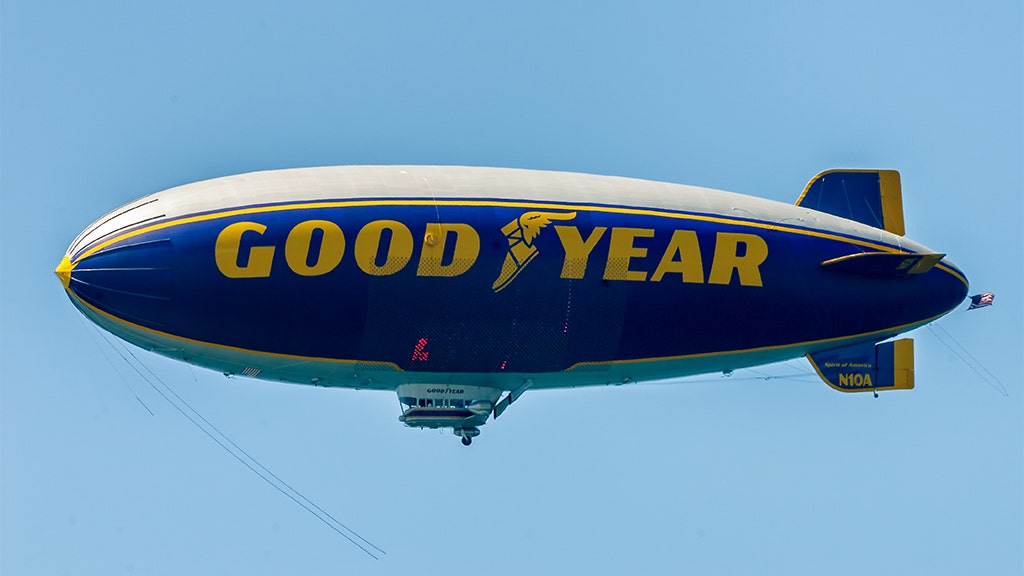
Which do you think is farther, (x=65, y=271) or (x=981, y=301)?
(x=981, y=301)

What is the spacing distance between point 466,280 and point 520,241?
115 centimetres

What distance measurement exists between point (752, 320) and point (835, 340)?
2074 millimetres

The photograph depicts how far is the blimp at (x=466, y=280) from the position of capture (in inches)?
1116

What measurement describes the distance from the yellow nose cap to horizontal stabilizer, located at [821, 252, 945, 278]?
1303 centimetres

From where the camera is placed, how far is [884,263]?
32281 millimetres

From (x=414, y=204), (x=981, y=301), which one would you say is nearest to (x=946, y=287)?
(x=981, y=301)

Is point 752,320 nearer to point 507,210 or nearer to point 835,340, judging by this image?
point 835,340

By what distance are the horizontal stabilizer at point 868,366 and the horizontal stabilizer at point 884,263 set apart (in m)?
1.56

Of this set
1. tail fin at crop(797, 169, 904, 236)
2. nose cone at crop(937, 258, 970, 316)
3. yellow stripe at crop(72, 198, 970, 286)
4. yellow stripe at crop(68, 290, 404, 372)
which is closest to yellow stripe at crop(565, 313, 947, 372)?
nose cone at crop(937, 258, 970, 316)

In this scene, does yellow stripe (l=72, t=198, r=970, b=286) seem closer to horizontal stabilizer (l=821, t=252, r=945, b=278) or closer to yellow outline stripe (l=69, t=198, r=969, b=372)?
yellow outline stripe (l=69, t=198, r=969, b=372)

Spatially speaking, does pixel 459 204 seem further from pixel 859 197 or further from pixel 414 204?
pixel 859 197

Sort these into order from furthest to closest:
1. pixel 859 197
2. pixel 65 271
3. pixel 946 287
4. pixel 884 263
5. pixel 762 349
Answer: pixel 859 197 < pixel 946 287 < pixel 884 263 < pixel 762 349 < pixel 65 271

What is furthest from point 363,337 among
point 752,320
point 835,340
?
point 835,340

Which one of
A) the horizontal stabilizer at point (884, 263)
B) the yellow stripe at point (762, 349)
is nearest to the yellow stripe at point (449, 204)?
the horizontal stabilizer at point (884, 263)
